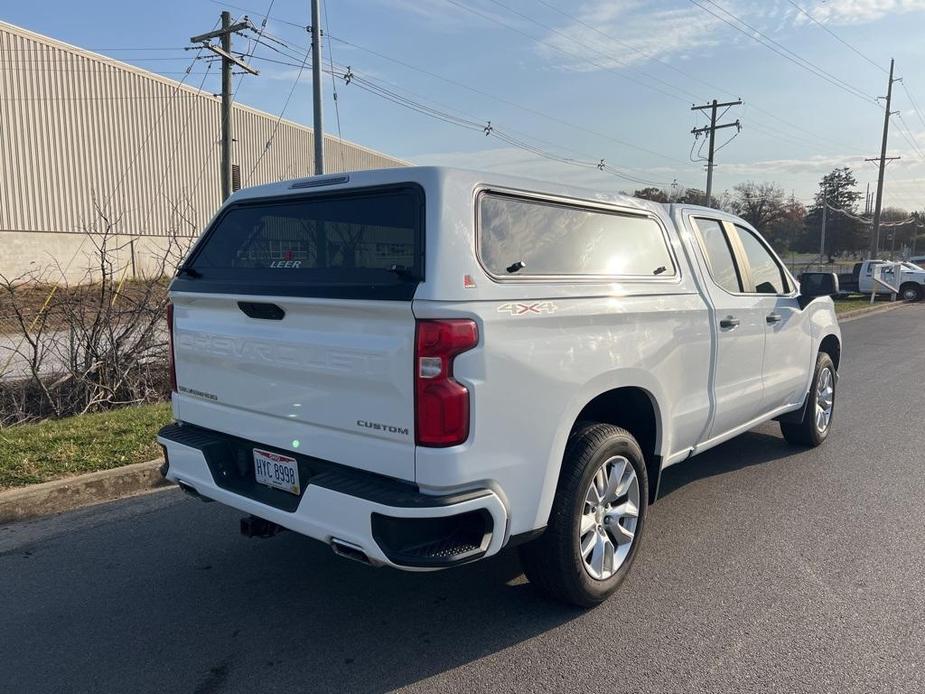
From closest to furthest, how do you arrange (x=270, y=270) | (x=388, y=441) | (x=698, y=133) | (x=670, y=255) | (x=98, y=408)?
1. (x=388, y=441)
2. (x=270, y=270)
3. (x=670, y=255)
4. (x=98, y=408)
5. (x=698, y=133)

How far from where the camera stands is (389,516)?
2.71m

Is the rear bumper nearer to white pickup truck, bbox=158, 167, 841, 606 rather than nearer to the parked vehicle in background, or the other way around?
white pickup truck, bbox=158, 167, 841, 606

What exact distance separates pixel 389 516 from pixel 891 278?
32.1 metres

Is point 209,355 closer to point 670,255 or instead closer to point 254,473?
point 254,473

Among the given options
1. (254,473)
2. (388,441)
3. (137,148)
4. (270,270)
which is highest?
(137,148)

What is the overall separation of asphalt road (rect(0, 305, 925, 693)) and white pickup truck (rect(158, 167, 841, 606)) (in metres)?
0.38

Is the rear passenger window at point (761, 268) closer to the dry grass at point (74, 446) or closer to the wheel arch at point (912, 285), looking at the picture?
the dry grass at point (74, 446)

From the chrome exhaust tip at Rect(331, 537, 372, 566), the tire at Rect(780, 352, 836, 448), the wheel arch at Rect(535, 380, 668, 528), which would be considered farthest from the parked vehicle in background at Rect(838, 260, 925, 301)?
the chrome exhaust tip at Rect(331, 537, 372, 566)

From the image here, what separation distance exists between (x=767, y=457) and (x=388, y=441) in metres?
4.31

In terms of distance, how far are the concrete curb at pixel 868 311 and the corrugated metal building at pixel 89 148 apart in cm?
1935

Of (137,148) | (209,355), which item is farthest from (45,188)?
(209,355)

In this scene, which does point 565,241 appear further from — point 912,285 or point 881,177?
point 881,177

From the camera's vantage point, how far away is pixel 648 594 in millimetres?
3643

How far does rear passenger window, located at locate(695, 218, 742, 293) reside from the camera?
463 centimetres
